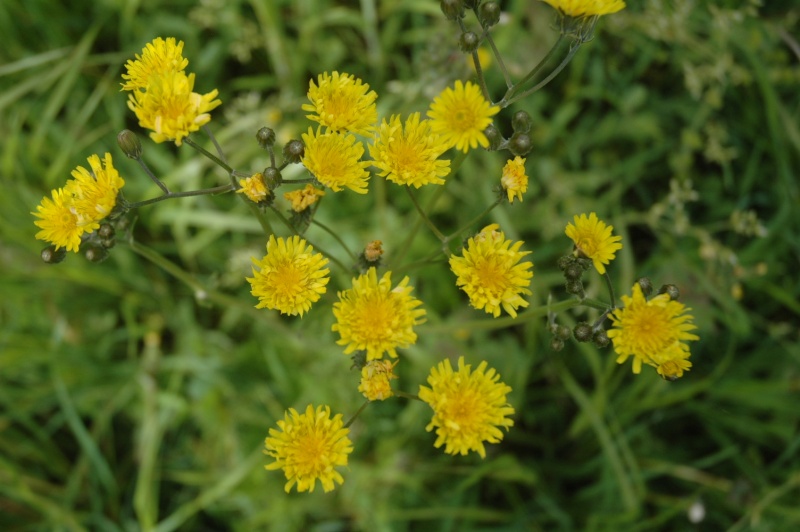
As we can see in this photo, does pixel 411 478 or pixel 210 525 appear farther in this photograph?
pixel 210 525

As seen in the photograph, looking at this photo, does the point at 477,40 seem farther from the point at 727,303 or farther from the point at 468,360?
the point at 727,303

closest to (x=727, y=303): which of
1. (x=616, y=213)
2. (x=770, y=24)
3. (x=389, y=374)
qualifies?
(x=616, y=213)

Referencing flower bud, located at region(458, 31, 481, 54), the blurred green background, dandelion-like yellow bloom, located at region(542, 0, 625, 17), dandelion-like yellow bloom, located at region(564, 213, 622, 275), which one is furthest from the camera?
the blurred green background

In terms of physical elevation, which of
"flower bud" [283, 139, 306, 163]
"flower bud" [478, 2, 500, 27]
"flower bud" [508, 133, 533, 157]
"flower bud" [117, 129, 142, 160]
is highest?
"flower bud" [478, 2, 500, 27]

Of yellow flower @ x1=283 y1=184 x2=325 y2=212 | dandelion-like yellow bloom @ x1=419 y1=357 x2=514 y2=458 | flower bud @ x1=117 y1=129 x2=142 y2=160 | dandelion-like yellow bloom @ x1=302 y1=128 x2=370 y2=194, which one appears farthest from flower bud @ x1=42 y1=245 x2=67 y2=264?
dandelion-like yellow bloom @ x1=419 y1=357 x2=514 y2=458

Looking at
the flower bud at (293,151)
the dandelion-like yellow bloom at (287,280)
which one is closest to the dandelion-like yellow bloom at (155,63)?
the flower bud at (293,151)

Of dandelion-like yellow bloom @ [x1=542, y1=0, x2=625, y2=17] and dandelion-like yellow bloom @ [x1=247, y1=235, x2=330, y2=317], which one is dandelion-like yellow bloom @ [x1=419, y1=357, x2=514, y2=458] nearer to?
dandelion-like yellow bloom @ [x1=247, y1=235, x2=330, y2=317]

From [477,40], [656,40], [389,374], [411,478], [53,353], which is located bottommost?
[411,478]
